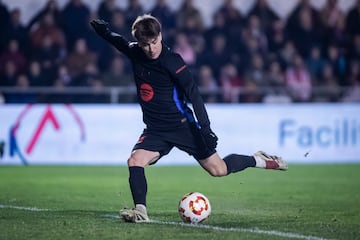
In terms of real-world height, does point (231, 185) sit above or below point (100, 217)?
below

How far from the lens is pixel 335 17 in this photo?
67.8ft

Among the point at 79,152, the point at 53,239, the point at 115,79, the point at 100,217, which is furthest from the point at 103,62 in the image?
the point at 53,239

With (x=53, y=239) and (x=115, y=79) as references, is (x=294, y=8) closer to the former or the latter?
(x=115, y=79)

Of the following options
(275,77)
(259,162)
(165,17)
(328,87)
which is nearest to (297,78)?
(275,77)

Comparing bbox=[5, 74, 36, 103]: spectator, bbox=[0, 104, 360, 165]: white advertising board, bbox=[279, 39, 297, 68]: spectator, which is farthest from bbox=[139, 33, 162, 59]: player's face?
bbox=[279, 39, 297, 68]: spectator

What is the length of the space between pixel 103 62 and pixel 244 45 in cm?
317

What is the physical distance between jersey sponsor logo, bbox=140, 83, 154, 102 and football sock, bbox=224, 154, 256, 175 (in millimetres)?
1118

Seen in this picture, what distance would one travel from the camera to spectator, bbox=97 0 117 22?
18.8 metres

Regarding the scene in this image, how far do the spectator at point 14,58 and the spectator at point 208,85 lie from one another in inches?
143

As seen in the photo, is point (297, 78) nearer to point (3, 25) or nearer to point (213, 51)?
point (213, 51)

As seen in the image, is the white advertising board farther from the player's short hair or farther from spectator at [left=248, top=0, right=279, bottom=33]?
the player's short hair

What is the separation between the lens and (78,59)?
1853cm

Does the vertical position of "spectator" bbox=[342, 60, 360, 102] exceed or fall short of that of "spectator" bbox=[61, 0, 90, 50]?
it falls short

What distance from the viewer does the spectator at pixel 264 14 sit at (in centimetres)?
2014
